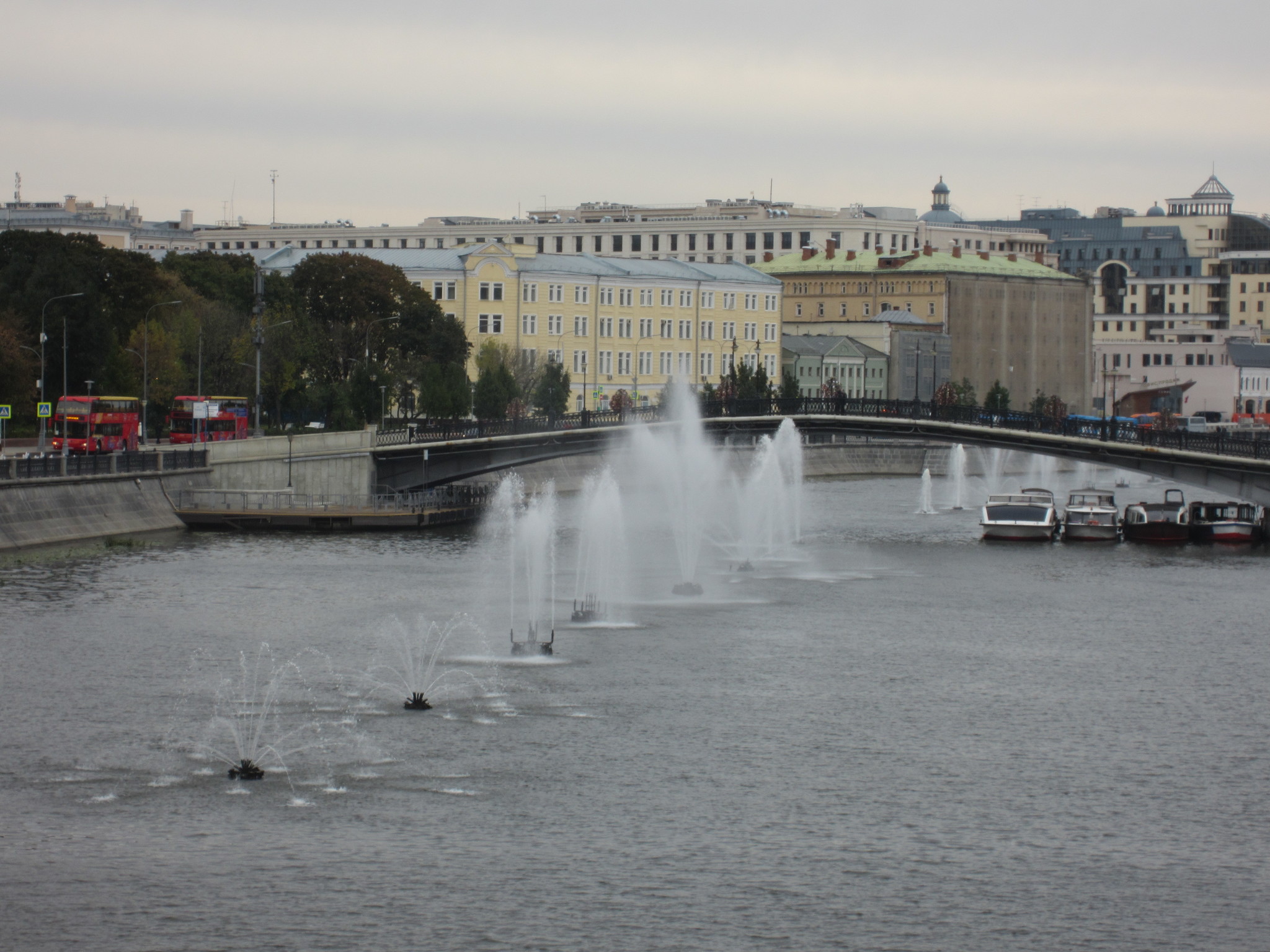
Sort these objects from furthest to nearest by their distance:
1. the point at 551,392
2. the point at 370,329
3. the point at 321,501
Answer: the point at 551,392
the point at 370,329
the point at 321,501

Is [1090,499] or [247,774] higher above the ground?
[1090,499]

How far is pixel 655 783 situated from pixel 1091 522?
47.7 metres

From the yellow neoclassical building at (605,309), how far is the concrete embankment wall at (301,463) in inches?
1724

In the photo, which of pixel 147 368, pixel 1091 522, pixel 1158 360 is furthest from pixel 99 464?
pixel 1158 360

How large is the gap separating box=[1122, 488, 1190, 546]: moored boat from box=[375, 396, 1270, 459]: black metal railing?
126 inches

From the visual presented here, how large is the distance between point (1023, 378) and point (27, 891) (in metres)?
156

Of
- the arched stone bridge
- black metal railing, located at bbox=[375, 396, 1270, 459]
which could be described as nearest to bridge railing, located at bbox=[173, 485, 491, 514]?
the arched stone bridge

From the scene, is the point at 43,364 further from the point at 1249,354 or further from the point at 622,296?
the point at 1249,354

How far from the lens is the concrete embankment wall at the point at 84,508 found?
61.2 m

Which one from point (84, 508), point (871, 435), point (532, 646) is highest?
point (871, 435)

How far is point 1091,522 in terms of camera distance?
250ft

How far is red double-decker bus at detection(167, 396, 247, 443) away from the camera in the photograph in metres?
89.8

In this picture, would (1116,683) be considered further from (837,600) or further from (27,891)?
(27,891)

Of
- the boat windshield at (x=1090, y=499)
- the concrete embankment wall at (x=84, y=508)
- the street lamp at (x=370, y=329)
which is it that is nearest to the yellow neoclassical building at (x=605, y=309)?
the street lamp at (x=370, y=329)
